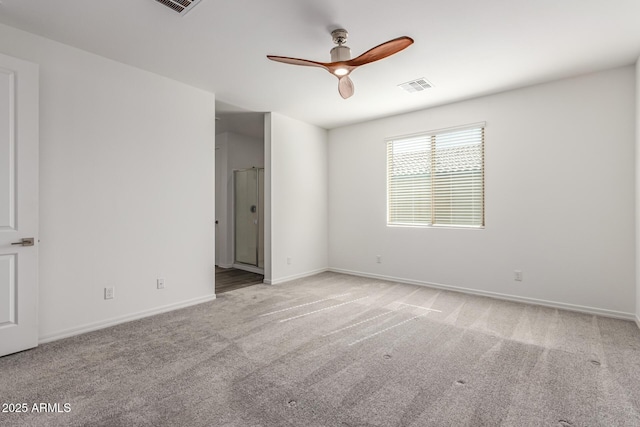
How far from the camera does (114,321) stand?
312 cm

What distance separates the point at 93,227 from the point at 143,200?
530mm

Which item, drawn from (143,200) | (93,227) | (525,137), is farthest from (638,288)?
(93,227)

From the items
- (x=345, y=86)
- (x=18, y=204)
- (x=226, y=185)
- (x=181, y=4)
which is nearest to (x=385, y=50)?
(x=345, y=86)

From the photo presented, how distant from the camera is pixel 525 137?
3867 mm

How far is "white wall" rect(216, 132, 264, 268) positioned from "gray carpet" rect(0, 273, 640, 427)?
292cm

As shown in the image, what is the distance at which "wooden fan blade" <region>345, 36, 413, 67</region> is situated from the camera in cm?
222

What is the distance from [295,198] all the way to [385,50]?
3.18 m

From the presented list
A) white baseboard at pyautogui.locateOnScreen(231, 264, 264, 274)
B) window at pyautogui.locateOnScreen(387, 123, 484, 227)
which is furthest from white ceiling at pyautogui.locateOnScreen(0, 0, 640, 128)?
white baseboard at pyautogui.locateOnScreen(231, 264, 264, 274)

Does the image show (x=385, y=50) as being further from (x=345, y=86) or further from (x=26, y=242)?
(x=26, y=242)

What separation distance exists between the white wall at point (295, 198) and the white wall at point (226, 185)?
1.75 meters

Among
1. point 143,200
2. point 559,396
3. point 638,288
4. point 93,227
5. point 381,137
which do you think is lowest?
point 559,396

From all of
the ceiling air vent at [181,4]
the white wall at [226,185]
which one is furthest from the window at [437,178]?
the ceiling air vent at [181,4]

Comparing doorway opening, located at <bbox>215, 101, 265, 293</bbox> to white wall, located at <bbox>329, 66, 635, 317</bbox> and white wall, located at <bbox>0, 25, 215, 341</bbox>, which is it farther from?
white wall, located at <bbox>329, 66, 635, 317</bbox>

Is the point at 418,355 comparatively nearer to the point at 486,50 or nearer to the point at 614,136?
the point at 486,50
